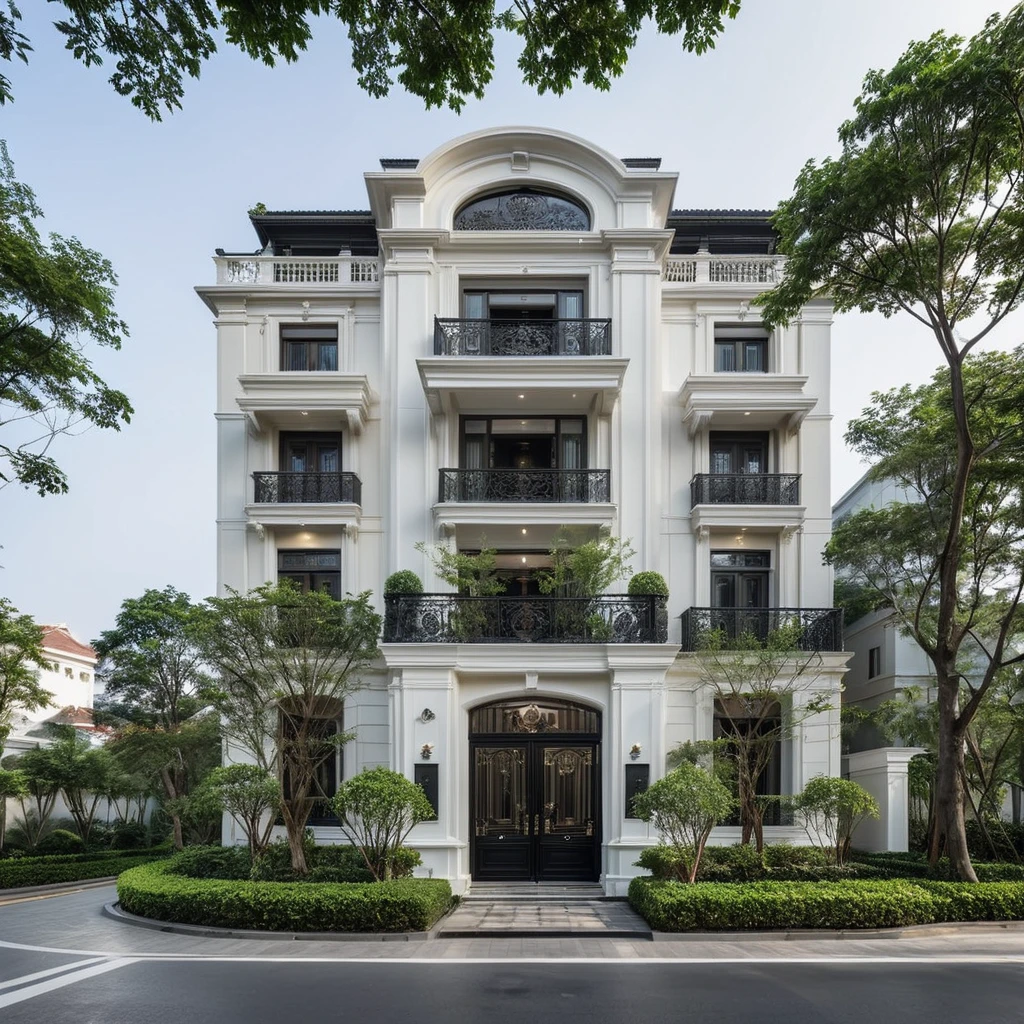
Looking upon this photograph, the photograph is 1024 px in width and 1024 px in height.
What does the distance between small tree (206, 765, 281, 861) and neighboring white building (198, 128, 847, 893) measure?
2.38m

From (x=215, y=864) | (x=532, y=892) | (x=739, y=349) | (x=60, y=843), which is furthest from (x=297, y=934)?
(x=60, y=843)

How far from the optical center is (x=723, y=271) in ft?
59.6

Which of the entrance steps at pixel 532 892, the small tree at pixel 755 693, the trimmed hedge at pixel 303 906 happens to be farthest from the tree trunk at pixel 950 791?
the trimmed hedge at pixel 303 906

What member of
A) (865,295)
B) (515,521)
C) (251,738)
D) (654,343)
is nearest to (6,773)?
(251,738)

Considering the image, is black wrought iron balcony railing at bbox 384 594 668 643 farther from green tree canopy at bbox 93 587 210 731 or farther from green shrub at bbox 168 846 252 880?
green tree canopy at bbox 93 587 210 731

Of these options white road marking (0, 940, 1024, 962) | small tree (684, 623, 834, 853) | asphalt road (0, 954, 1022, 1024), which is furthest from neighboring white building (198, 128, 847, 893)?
asphalt road (0, 954, 1022, 1024)

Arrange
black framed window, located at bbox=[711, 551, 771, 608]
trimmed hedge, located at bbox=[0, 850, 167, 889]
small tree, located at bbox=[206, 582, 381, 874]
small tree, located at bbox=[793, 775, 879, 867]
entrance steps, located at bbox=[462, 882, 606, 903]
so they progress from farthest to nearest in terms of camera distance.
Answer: trimmed hedge, located at bbox=[0, 850, 167, 889], black framed window, located at bbox=[711, 551, 771, 608], entrance steps, located at bbox=[462, 882, 606, 903], small tree, located at bbox=[793, 775, 879, 867], small tree, located at bbox=[206, 582, 381, 874]

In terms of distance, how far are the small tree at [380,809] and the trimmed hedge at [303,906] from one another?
2.33 feet

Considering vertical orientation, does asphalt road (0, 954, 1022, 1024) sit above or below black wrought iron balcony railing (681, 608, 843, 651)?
below

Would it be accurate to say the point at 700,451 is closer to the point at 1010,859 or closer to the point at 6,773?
the point at 1010,859

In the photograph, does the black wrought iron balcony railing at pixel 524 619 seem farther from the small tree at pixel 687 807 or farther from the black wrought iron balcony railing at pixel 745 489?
the small tree at pixel 687 807

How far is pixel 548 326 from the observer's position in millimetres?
17250

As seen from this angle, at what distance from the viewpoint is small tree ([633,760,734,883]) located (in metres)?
12.3

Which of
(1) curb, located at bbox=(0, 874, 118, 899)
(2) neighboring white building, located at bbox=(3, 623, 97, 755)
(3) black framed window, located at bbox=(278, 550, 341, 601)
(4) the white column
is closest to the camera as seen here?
(4) the white column
